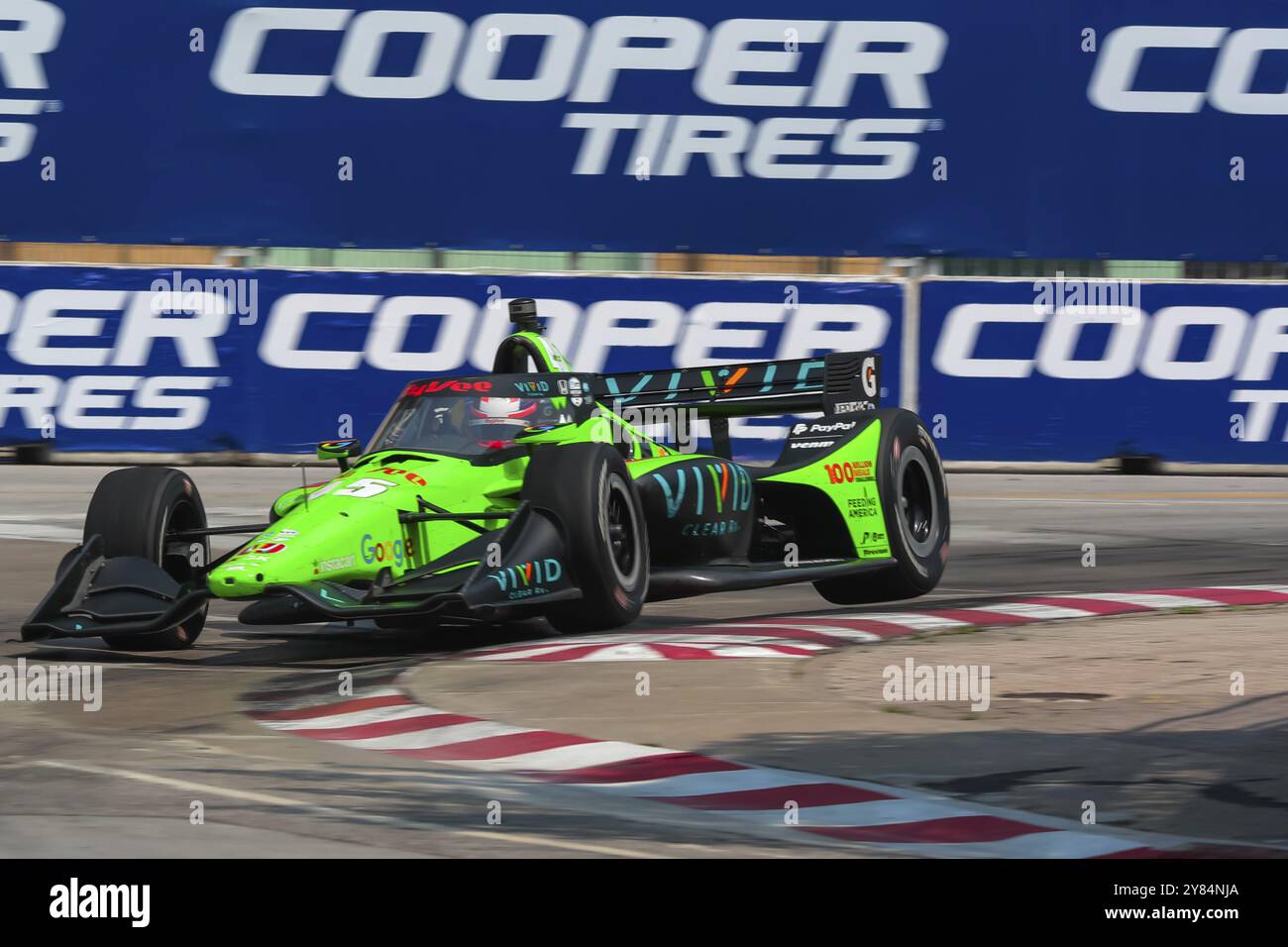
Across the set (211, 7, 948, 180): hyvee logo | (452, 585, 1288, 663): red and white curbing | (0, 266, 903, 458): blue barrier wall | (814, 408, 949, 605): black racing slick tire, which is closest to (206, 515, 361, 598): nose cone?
(452, 585, 1288, 663): red and white curbing

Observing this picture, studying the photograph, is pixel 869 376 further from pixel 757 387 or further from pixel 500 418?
pixel 500 418

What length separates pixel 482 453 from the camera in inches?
429

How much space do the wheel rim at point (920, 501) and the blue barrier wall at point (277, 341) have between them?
840 centimetres

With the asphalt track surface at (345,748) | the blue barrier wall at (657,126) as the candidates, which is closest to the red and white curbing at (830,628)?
the asphalt track surface at (345,748)

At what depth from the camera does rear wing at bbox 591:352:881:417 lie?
1257 centimetres

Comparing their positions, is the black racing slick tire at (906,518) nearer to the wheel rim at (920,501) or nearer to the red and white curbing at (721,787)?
the wheel rim at (920,501)

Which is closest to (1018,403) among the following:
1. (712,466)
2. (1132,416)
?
(1132,416)

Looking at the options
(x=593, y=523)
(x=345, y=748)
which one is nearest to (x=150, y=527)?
(x=593, y=523)

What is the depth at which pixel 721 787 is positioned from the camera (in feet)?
23.1
